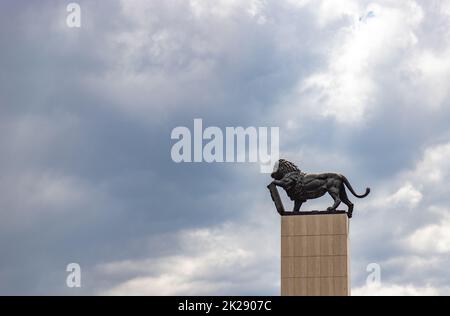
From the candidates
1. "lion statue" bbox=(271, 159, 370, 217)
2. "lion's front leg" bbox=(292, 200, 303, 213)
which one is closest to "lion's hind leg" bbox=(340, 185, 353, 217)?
"lion statue" bbox=(271, 159, 370, 217)

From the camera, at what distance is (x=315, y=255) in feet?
143

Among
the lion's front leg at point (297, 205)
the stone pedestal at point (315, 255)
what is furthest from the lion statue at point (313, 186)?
the stone pedestal at point (315, 255)

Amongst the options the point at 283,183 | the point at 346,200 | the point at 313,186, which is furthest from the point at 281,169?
the point at 346,200

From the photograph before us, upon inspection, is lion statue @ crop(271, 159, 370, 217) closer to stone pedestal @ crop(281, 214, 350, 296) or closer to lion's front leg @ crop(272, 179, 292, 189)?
lion's front leg @ crop(272, 179, 292, 189)

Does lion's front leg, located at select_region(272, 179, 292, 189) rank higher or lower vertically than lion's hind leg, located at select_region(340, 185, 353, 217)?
higher

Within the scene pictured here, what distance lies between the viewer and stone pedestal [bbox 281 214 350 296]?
43250 mm

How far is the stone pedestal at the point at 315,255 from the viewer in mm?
43250

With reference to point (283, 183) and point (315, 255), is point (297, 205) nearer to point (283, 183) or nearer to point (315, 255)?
point (283, 183)

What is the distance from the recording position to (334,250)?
43.6 meters
